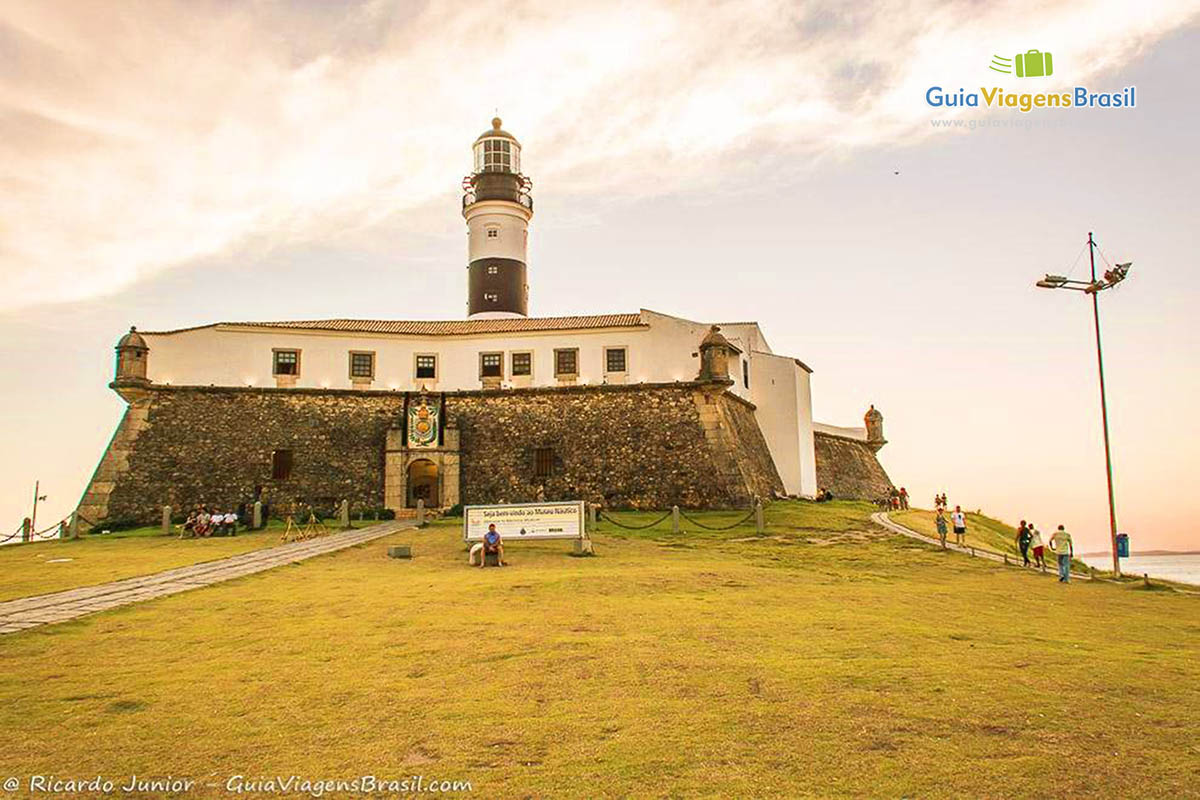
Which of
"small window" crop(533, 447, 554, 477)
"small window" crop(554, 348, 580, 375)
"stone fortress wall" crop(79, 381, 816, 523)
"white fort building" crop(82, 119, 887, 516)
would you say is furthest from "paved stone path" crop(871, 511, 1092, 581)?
"small window" crop(554, 348, 580, 375)

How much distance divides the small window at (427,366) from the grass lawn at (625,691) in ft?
71.6

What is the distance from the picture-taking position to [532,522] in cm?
2014

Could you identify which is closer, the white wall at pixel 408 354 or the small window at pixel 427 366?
the white wall at pixel 408 354

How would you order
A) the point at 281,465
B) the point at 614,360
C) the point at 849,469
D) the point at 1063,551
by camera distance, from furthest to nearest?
the point at 849,469 → the point at 614,360 → the point at 281,465 → the point at 1063,551

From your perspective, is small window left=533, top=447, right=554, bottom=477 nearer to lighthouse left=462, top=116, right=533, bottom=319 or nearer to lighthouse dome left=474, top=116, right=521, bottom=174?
lighthouse left=462, top=116, right=533, bottom=319

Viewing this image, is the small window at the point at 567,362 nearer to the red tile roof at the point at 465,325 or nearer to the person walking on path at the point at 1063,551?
the red tile roof at the point at 465,325

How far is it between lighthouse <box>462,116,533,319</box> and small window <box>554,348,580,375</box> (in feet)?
23.9

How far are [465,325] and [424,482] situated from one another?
297 inches

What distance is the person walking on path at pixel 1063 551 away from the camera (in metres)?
17.5

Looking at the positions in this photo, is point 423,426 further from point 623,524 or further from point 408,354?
point 623,524

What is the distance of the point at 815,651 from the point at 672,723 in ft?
10.4

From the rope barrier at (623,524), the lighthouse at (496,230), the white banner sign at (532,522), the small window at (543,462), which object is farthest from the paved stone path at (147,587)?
the lighthouse at (496,230)

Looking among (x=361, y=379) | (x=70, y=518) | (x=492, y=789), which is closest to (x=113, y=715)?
(x=492, y=789)

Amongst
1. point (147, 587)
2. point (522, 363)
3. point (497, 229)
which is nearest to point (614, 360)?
point (522, 363)
